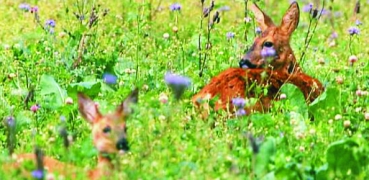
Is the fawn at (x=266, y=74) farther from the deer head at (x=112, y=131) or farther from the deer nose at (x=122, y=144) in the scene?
the deer nose at (x=122, y=144)

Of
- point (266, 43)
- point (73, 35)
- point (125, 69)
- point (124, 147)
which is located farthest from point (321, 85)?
point (124, 147)

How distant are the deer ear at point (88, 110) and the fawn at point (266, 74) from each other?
961 millimetres

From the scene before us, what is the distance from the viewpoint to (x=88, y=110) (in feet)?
Answer: 18.7

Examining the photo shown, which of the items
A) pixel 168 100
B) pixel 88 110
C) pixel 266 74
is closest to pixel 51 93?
pixel 168 100

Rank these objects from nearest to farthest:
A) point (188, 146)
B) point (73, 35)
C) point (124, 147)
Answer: point (124, 147)
point (188, 146)
point (73, 35)

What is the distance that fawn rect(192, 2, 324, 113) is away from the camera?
7172 millimetres

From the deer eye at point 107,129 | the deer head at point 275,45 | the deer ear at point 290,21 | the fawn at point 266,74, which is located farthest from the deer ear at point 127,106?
the deer ear at point 290,21

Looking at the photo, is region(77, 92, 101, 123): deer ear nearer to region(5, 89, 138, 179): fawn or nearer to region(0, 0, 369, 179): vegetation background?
region(5, 89, 138, 179): fawn

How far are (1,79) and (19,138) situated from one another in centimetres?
154

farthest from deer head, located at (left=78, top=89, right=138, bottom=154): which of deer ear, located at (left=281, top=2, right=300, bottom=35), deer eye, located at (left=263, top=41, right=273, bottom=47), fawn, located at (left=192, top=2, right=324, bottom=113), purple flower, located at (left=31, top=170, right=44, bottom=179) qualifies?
deer ear, located at (left=281, top=2, right=300, bottom=35)

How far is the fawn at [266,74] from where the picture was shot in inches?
282

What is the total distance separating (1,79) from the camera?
809 centimetres

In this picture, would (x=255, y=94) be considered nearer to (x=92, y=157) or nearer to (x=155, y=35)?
(x=92, y=157)

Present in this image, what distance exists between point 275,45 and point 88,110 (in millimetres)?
2676
